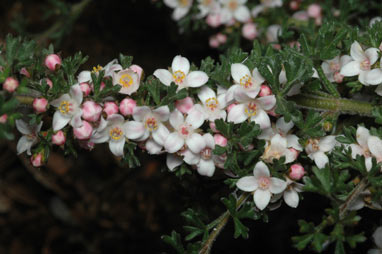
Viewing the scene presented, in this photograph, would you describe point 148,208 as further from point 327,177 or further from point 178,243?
point 327,177

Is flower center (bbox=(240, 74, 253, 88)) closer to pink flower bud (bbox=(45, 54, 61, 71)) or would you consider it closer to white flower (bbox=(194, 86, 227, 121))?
white flower (bbox=(194, 86, 227, 121))

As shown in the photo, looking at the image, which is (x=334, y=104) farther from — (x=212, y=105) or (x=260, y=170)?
(x=212, y=105)

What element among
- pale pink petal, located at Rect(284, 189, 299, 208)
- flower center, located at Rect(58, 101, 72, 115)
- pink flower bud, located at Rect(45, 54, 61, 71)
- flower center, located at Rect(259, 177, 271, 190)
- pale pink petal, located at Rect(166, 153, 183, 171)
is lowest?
pale pink petal, located at Rect(284, 189, 299, 208)

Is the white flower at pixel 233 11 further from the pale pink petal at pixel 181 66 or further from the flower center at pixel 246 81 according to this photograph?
the flower center at pixel 246 81

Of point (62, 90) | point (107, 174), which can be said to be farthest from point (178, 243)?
point (107, 174)

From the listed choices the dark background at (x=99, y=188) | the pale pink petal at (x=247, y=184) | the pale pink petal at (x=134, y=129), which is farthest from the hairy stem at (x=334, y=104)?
the dark background at (x=99, y=188)

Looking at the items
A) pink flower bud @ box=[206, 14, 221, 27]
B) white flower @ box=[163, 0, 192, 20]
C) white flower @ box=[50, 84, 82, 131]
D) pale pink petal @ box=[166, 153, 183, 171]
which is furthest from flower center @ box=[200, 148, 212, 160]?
white flower @ box=[163, 0, 192, 20]
